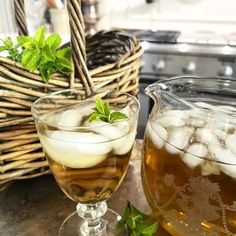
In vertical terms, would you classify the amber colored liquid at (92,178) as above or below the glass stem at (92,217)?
above

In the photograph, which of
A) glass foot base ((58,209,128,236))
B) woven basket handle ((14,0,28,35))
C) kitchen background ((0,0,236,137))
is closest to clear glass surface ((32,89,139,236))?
glass foot base ((58,209,128,236))

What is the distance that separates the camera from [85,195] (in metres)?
0.38

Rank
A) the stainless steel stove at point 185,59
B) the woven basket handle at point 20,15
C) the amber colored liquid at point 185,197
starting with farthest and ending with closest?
1. the stainless steel stove at point 185,59
2. the woven basket handle at point 20,15
3. the amber colored liquid at point 185,197

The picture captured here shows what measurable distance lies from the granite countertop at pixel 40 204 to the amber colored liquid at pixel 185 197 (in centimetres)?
7

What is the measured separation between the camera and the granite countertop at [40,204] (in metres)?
0.41

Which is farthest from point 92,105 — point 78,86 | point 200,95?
point 200,95

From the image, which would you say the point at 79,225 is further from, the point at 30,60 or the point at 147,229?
the point at 30,60

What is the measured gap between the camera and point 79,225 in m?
0.42

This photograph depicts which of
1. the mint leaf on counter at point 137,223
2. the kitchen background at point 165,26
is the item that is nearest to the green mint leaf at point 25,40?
the mint leaf on counter at point 137,223

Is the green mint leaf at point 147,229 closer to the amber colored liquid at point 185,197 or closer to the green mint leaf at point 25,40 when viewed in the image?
the amber colored liquid at point 185,197

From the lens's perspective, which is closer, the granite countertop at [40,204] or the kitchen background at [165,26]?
the granite countertop at [40,204]

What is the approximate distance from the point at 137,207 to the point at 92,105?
5.5 inches

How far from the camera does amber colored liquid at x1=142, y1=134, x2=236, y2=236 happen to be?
328mm

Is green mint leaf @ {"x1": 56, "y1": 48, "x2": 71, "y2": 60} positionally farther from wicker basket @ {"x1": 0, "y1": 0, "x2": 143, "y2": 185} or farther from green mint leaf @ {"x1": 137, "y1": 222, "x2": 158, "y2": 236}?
green mint leaf @ {"x1": 137, "y1": 222, "x2": 158, "y2": 236}
